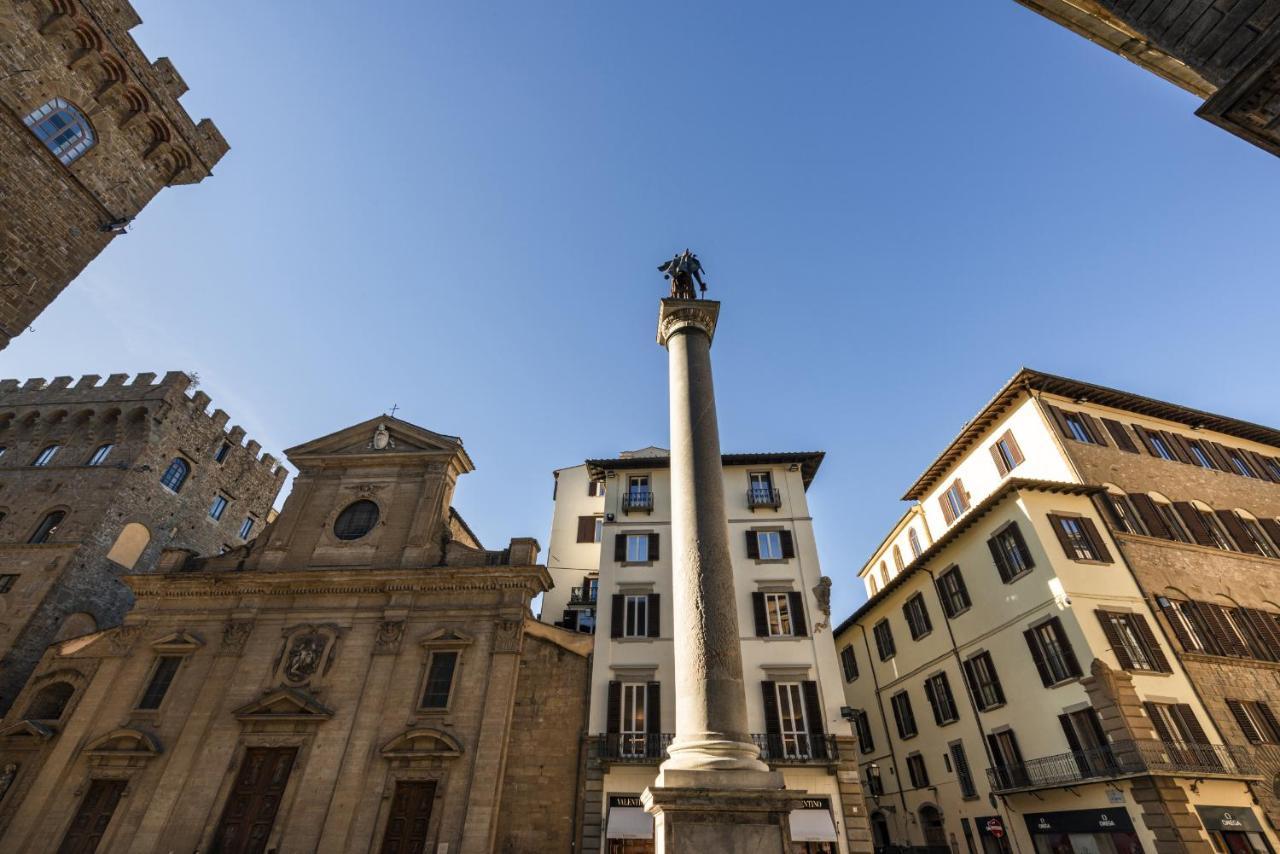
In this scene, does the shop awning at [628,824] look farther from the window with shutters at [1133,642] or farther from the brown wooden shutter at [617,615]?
the window with shutters at [1133,642]

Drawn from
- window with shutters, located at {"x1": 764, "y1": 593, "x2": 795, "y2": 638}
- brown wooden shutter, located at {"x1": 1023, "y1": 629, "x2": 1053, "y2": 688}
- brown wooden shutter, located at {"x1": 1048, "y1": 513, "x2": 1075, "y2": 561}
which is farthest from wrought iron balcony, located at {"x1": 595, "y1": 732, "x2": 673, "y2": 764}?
brown wooden shutter, located at {"x1": 1048, "y1": 513, "x2": 1075, "y2": 561}

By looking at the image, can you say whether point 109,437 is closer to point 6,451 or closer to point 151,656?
point 6,451

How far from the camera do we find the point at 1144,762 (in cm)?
1553

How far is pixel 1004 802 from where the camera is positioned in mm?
19688

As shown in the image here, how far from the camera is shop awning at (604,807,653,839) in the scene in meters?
17.9

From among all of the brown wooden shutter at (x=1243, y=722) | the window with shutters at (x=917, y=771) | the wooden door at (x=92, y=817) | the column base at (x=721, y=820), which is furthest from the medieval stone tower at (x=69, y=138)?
the brown wooden shutter at (x=1243, y=722)

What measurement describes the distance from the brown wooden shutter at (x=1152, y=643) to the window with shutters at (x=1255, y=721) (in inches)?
72.9

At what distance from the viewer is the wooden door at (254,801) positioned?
17844 millimetres

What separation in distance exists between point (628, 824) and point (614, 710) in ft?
10.5

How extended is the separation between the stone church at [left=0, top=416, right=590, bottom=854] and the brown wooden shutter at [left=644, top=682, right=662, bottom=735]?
2124 millimetres

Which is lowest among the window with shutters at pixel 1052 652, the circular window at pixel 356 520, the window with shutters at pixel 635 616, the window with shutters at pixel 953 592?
the window with shutters at pixel 1052 652

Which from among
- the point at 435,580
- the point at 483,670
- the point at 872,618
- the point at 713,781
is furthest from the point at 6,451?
the point at 872,618

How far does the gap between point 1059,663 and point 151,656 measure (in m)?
29.6

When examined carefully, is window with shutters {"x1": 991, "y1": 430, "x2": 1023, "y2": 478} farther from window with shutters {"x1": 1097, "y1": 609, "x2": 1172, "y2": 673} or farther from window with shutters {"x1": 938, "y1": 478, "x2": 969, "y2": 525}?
window with shutters {"x1": 1097, "y1": 609, "x2": 1172, "y2": 673}
